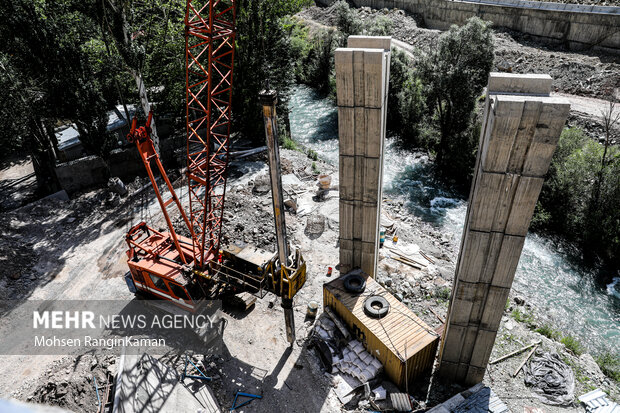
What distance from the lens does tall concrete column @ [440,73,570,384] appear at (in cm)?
973

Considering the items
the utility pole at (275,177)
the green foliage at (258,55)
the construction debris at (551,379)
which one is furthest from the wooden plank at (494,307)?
the green foliage at (258,55)

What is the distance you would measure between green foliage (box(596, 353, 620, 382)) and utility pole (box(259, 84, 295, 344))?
12516 millimetres

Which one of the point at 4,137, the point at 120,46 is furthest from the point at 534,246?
the point at 4,137

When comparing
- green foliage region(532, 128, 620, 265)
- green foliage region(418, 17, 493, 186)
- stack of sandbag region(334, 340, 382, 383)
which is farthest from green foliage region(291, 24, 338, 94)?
stack of sandbag region(334, 340, 382, 383)

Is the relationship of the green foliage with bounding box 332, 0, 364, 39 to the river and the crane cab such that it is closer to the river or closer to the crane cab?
the river

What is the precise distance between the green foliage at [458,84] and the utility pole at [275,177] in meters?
20.2

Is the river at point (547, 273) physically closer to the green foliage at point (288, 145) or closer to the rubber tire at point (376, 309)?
the green foliage at point (288, 145)

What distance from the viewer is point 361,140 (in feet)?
45.9

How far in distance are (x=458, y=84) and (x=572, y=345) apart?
61.9 feet

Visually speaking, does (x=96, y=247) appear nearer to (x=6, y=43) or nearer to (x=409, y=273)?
(x=6, y=43)

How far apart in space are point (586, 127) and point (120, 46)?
30.6 metres

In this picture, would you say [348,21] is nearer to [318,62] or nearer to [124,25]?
[318,62]

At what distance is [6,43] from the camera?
2183 centimetres

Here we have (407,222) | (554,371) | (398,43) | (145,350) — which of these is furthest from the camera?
(398,43)
